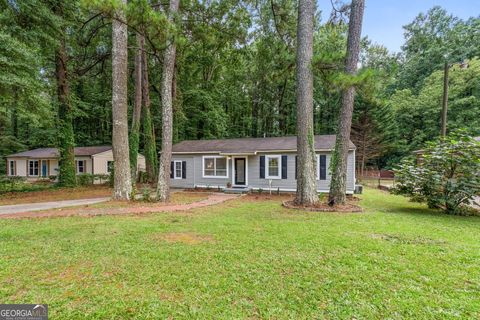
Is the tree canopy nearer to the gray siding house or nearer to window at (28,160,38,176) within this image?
window at (28,160,38,176)

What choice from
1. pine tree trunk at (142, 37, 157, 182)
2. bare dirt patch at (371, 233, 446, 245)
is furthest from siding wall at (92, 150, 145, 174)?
bare dirt patch at (371, 233, 446, 245)

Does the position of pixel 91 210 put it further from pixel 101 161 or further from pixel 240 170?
pixel 101 161

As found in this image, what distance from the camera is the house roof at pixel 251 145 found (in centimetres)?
1256

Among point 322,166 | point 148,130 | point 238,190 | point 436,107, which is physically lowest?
point 238,190

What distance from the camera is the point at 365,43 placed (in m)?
27.0

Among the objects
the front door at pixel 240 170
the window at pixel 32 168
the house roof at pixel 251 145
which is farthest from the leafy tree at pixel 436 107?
the window at pixel 32 168

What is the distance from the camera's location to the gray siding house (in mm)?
12148

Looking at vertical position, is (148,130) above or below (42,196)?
above

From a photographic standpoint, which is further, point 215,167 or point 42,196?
point 215,167

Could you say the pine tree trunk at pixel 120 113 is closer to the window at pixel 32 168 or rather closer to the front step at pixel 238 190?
the front step at pixel 238 190

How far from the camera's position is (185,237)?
5.08m

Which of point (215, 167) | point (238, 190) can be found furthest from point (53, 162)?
point (238, 190)

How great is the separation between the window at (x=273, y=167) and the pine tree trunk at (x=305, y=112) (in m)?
4.06

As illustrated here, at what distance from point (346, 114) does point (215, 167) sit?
8.24 meters
